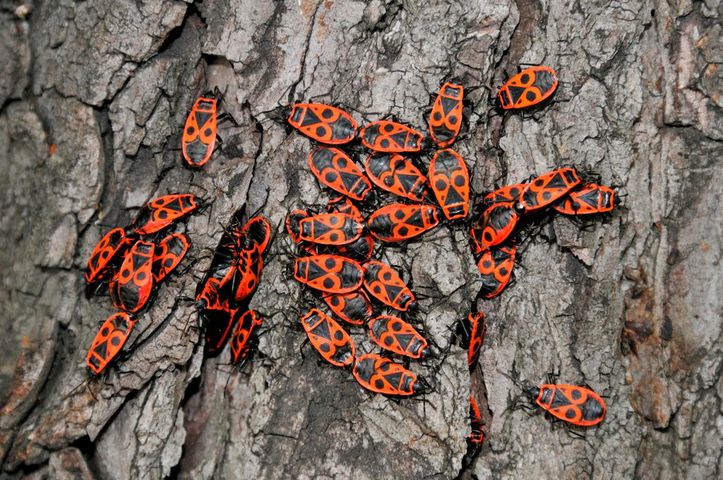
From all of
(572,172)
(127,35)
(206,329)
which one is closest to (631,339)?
(572,172)

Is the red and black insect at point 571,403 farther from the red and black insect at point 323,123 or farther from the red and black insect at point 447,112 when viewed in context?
the red and black insect at point 323,123

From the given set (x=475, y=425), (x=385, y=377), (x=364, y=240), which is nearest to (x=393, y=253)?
(x=364, y=240)

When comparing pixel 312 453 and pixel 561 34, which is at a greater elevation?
pixel 561 34

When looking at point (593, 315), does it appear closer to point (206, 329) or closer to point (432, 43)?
point (432, 43)

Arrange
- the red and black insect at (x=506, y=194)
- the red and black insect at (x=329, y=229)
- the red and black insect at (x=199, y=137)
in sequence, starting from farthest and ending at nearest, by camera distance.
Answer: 1. the red and black insect at (x=199, y=137)
2. the red and black insect at (x=329, y=229)
3. the red and black insect at (x=506, y=194)

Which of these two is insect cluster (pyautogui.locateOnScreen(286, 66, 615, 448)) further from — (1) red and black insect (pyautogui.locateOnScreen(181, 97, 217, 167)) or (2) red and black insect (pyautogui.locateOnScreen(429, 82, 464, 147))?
(1) red and black insect (pyautogui.locateOnScreen(181, 97, 217, 167))

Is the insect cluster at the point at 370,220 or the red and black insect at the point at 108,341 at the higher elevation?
the insect cluster at the point at 370,220

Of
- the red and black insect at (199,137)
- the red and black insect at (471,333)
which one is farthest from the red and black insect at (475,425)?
the red and black insect at (199,137)
